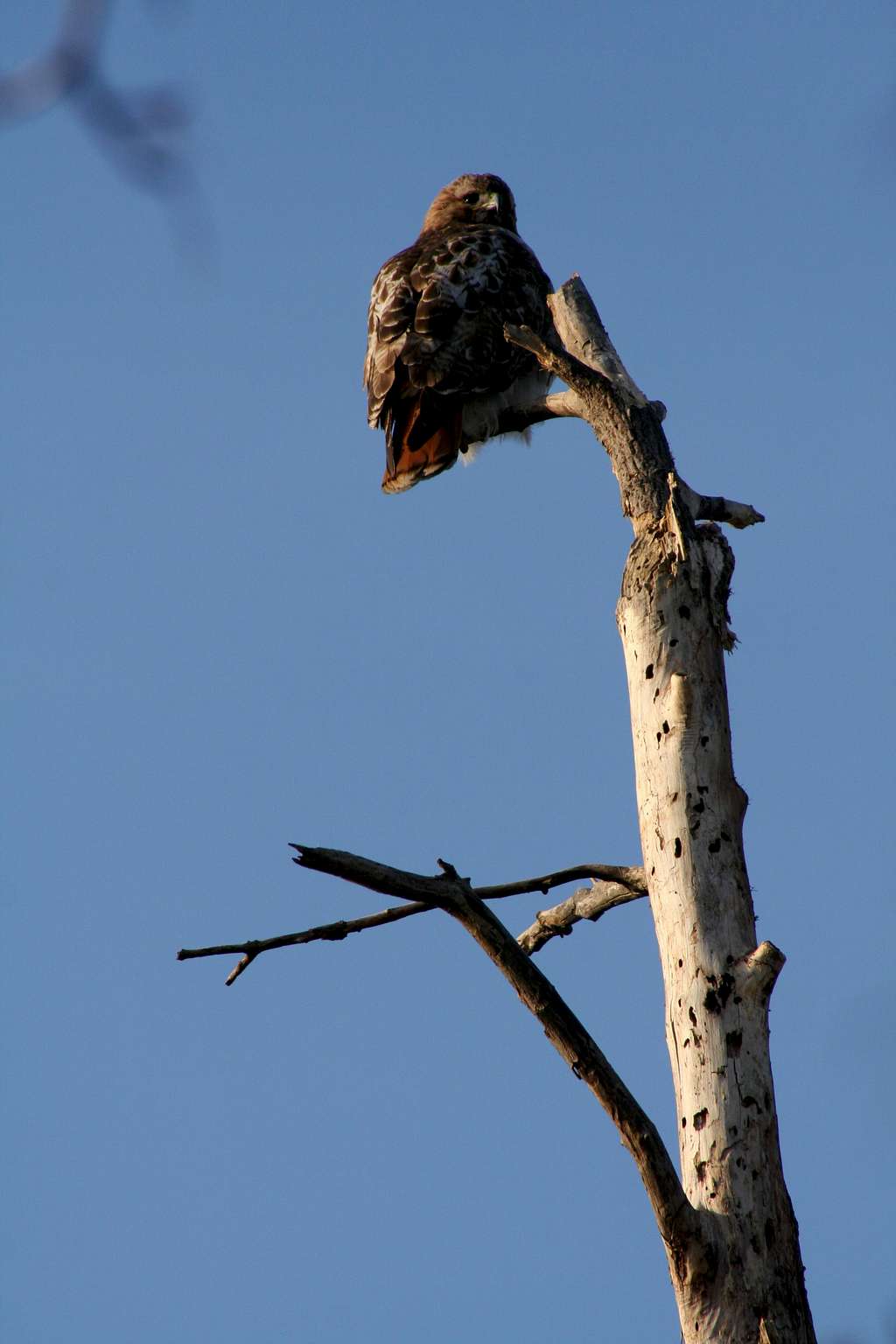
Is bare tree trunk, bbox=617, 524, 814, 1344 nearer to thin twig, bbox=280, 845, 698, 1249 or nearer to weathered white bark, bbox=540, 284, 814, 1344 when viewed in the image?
weathered white bark, bbox=540, 284, 814, 1344

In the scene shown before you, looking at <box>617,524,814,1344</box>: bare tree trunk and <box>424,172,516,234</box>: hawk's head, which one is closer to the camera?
<box>617,524,814,1344</box>: bare tree trunk

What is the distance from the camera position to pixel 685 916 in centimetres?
411

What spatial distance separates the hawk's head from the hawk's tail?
2402mm

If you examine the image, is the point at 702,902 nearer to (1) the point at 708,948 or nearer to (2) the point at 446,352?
(1) the point at 708,948

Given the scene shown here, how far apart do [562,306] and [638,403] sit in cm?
73

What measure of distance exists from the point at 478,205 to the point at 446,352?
2.50m

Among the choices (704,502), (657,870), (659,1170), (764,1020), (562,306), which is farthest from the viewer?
(562,306)

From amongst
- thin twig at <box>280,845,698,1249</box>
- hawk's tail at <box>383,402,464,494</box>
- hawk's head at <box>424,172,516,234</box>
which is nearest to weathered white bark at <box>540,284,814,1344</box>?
thin twig at <box>280,845,698,1249</box>

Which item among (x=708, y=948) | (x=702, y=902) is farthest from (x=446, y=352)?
(x=708, y=948)

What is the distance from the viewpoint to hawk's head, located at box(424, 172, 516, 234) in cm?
881

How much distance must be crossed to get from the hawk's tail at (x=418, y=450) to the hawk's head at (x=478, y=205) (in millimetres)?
2402

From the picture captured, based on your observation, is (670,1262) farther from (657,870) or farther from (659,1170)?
(657,870)

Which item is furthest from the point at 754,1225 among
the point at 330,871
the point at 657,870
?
the point at 330,871

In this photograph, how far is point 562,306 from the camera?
5438 mm
